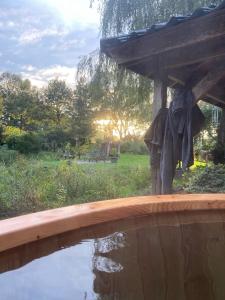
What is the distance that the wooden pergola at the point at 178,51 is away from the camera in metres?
2.10

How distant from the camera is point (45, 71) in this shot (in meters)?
22.8

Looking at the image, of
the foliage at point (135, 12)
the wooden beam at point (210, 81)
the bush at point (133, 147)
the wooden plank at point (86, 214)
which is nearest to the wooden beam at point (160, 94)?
the wooden beam at point (210, 81)

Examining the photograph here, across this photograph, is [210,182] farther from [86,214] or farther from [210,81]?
[86,214]

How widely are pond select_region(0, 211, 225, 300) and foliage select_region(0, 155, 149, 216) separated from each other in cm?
373

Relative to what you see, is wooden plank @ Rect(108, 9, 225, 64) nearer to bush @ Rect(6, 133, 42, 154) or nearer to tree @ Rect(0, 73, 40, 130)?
bush @ Rect(6, 133, 42, 154)

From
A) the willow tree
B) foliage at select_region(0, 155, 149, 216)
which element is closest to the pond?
foliage at select_region(0, 155, 149, 216)

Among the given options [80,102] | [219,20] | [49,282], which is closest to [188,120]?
[219,20]

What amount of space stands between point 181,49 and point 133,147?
15750 millimetres

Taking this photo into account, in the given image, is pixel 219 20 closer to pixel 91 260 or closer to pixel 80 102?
pixel 91 260

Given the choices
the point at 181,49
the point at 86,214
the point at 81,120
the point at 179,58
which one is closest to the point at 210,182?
the point at 179,58

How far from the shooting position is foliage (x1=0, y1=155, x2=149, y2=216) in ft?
15.6

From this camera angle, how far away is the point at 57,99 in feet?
70.5

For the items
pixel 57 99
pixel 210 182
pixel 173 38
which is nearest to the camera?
pixel 173 38

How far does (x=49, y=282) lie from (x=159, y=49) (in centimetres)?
193
